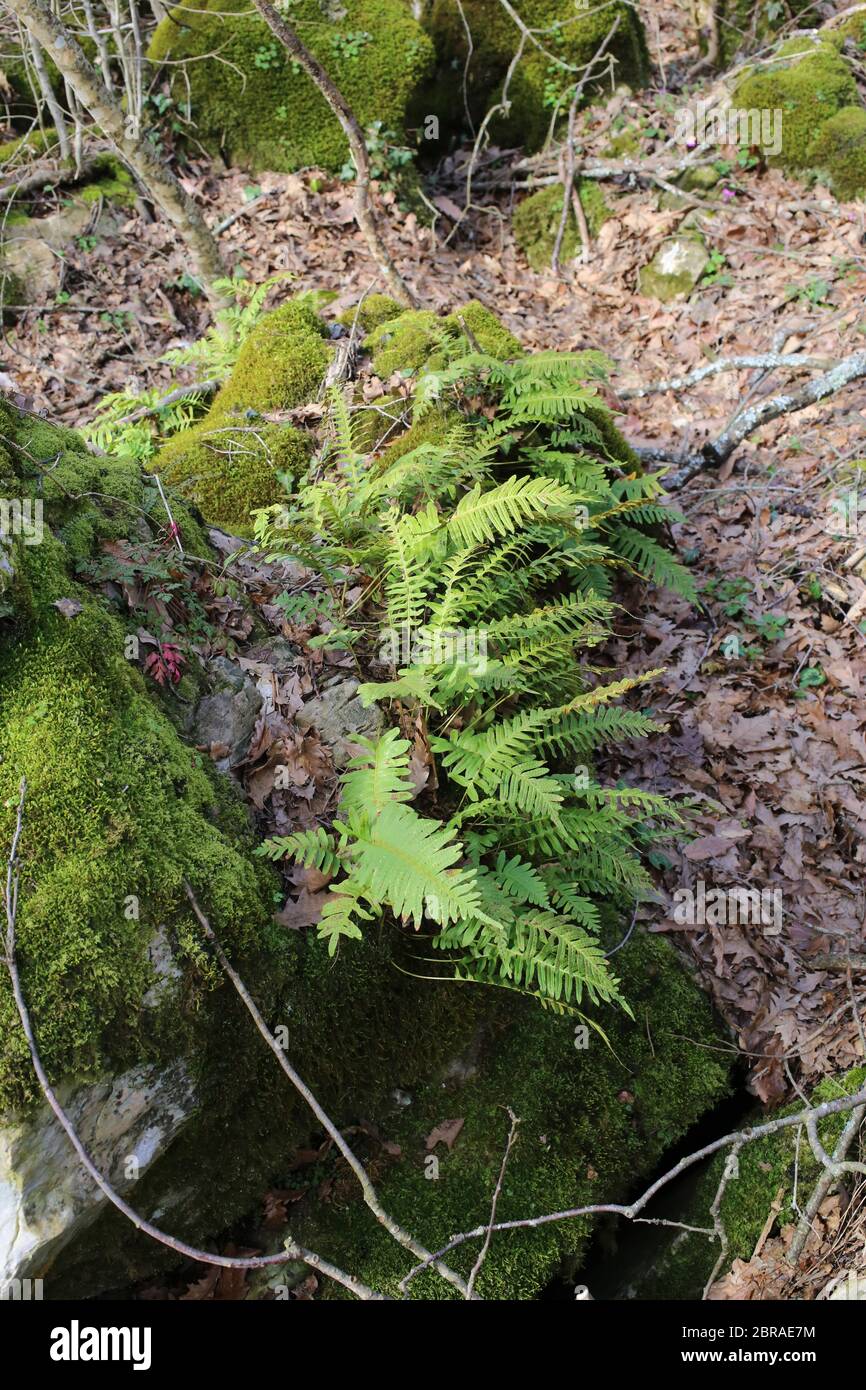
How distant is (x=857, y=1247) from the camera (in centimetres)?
327

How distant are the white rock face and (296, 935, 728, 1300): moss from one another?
940 mm

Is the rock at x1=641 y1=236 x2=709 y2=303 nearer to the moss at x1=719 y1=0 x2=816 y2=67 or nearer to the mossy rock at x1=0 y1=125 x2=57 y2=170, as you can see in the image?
→ the moss at x1=719 y1=0 x2=816 y2=67

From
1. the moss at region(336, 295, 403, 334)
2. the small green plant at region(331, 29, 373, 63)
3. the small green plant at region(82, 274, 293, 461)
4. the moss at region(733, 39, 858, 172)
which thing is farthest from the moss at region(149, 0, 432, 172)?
the moss at region(336, 295, 403, 334)

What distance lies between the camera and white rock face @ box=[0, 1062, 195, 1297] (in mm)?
2674

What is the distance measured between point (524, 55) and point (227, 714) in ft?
29.2

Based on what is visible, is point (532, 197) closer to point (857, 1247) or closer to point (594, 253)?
point (594, 253)

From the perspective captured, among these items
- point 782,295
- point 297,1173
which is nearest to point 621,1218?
point 297,1173

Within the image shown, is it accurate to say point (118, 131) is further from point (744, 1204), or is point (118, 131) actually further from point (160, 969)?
point (744, 1204)

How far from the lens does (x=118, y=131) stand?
597 centimetres

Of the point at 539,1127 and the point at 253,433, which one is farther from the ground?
the point at 253,433

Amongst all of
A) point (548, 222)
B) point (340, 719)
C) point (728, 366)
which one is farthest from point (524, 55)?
point (340, 719)

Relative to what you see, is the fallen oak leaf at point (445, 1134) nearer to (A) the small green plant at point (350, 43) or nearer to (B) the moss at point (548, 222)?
(B) the moss at point (548, 222)

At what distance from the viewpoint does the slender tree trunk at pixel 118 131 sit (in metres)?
5.42

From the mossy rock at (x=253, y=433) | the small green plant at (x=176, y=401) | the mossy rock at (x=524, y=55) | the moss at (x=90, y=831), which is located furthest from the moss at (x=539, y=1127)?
the mossy rock at (x=524, y=55)
